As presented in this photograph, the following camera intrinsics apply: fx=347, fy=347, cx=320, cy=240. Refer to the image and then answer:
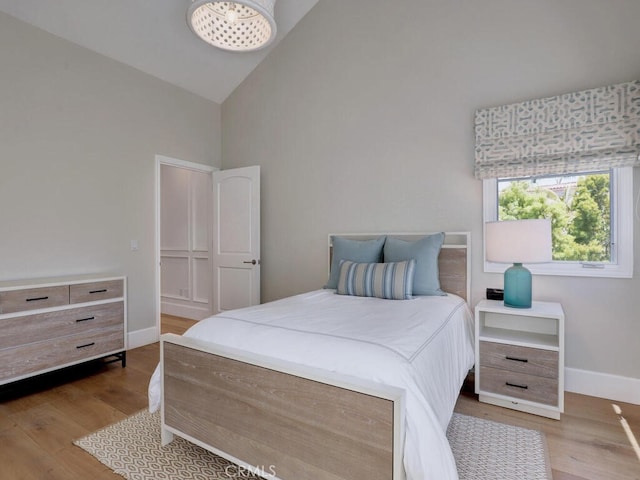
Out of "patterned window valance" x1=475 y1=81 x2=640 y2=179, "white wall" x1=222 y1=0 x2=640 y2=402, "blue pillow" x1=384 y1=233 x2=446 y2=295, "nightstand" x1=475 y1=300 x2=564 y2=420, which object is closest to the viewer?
"nightstand" x1=475 y1=300 x2=564 y2=420

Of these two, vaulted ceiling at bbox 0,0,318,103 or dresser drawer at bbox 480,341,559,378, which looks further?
vaulted ceiling at bbox 0,0,318,103

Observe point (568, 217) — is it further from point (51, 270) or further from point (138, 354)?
point (51, 270)

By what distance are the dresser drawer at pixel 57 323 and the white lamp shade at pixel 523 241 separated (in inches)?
122

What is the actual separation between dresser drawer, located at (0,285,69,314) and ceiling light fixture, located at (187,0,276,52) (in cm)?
215

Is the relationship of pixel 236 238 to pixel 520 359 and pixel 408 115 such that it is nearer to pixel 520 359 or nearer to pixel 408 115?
pixel 408 115

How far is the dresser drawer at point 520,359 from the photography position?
7.04 feet

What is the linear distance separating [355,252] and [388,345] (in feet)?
5.37

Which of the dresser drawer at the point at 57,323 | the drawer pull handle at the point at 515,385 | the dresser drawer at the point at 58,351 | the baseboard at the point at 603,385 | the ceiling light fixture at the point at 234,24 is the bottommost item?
the baseboard at the point at 603,385

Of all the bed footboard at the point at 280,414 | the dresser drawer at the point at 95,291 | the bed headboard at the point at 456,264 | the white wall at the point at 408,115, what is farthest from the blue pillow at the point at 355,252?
the dresser drawer at the point at 95,291

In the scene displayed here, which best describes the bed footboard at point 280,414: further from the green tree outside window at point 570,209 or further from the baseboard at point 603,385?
the green tree outside window at point 570,209

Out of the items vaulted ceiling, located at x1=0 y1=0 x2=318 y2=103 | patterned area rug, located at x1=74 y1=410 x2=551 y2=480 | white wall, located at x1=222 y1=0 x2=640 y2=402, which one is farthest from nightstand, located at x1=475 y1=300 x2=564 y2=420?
vaulted ceiling, located at x1=0 y1=0 x2=318 y2=103

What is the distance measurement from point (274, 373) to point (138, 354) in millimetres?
2598

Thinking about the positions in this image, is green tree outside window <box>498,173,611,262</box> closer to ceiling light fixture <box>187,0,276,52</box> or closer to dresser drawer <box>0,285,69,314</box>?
ceiling light fixture <box>187,0,276,52</box>

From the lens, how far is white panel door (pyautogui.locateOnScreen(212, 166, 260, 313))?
12.9 ft
